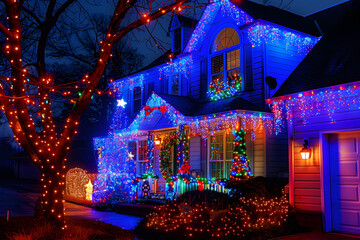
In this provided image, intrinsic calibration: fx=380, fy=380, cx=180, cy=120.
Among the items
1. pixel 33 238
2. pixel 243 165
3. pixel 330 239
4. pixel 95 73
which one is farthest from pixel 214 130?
pixel 33 238

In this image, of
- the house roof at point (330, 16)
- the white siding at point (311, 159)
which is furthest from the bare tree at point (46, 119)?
the house roof at point (330, 16)

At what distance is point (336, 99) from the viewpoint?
962 cm

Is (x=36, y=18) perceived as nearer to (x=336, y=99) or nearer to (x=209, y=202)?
(x=209, y=202)

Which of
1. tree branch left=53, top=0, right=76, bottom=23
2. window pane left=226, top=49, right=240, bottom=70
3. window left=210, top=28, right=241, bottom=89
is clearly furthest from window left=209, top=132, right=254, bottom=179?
tree branch left=53, top=0, right=76, bottom=23

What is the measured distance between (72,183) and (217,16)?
13288mm

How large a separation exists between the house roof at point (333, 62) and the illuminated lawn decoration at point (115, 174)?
8.51 meters

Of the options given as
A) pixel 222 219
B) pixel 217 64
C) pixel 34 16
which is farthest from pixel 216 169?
pixel 34 16

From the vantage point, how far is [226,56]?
14.5 m

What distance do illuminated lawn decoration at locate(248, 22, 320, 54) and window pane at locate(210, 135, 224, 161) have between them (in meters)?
3.74

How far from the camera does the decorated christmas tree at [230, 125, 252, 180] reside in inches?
465

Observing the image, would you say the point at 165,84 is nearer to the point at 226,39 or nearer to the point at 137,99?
the point at 137,99

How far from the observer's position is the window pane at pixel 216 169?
14.2 m

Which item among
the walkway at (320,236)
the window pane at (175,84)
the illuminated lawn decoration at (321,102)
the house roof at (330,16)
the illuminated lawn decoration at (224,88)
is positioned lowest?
the walkway at (320,236)

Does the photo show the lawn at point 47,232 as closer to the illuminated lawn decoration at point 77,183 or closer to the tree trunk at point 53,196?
the tree trunk at point 53,196
